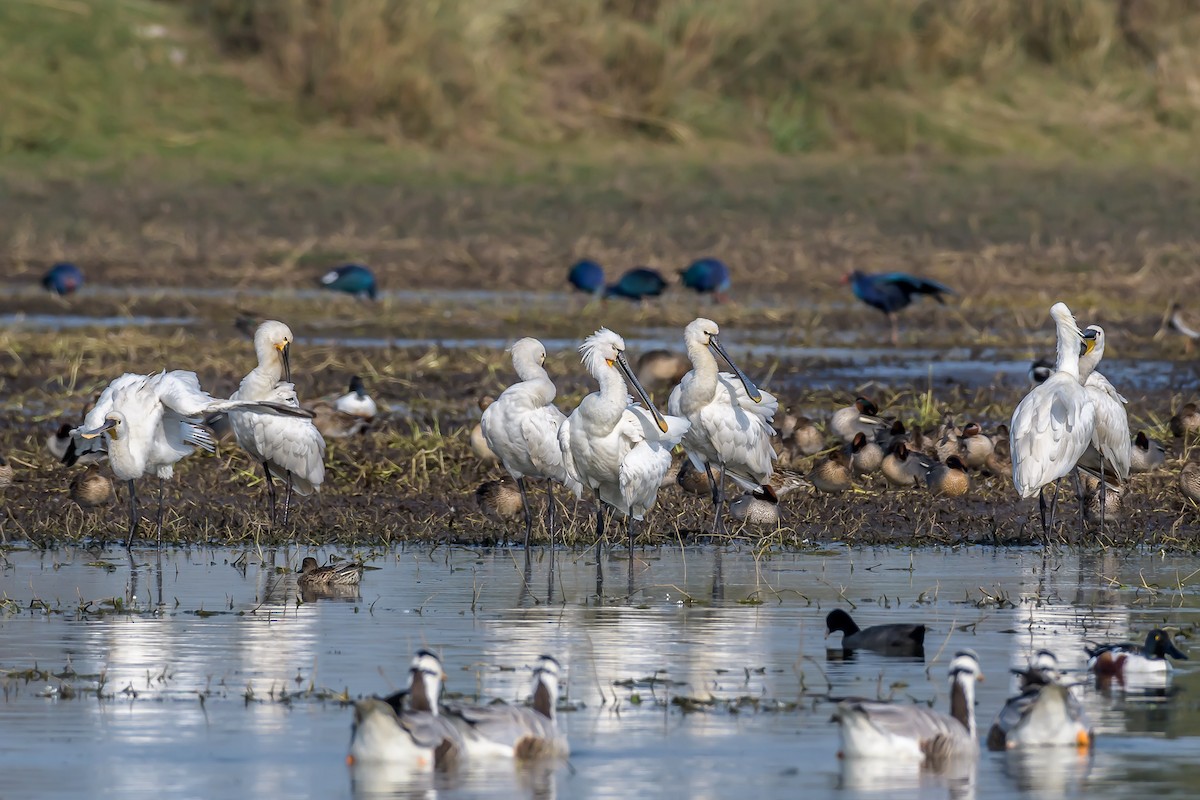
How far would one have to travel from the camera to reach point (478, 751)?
7062 mm

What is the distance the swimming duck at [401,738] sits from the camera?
679 centimetres

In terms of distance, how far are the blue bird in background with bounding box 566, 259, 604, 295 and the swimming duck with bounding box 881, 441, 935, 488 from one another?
1010cm

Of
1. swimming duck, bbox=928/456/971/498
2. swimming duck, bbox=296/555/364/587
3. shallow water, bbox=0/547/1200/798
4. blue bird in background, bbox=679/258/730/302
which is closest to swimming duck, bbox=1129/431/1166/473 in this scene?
swimming duck, bbox=928/456/971/498

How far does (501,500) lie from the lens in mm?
12703

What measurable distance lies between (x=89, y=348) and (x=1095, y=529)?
373 inches

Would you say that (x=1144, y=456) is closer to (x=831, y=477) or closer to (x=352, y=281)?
(x=831, y=477)

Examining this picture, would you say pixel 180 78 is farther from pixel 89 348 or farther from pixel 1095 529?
pixel 1095 529

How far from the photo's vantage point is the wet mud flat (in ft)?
39.9

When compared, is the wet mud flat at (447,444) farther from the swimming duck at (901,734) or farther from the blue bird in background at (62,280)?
the swimming duck at (901,734)

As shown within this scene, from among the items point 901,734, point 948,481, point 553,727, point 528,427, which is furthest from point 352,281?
point 901,734

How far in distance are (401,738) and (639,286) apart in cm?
1644

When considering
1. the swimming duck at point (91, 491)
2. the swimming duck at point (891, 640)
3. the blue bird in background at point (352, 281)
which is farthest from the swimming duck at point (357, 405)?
the blue bird in background at point (352, 281)

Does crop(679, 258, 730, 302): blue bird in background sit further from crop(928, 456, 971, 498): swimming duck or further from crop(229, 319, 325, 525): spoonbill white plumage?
crop(229, 319, 325, 525): spoonbill white plumage

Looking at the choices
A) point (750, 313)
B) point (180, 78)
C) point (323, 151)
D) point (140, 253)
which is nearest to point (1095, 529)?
point (750, 313)
